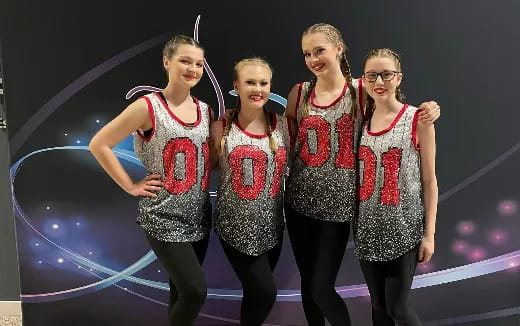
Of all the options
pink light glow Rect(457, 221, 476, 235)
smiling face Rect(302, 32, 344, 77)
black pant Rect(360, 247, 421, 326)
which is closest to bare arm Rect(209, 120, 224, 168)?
smiling face Rect(302, 32, 344, 77)

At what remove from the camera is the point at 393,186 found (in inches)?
71.7

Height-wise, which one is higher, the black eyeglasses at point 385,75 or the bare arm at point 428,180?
the black eyeglasses at point 385,75

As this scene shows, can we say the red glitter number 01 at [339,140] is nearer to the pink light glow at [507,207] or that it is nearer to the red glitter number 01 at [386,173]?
the red glitter number 01 at [386,173]

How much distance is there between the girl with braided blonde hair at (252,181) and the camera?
6.36 ft

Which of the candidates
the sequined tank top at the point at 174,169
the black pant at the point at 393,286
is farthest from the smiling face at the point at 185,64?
the black pant at the point at 393,286

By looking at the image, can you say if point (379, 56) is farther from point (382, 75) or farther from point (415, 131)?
point (415, 131)

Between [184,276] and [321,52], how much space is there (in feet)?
3.52

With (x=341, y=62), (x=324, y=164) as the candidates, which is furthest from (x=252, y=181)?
(x=341, y=62)

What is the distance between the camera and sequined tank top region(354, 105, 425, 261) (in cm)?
181

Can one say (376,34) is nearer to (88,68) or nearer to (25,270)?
(88,68)

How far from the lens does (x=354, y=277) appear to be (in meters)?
2.79

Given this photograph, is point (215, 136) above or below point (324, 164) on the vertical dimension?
above

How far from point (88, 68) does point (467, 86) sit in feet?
6.89

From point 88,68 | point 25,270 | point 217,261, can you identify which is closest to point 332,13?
point 88,68
